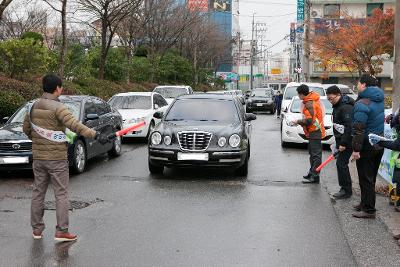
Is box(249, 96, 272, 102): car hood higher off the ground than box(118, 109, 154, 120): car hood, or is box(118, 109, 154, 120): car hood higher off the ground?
box(118, 109, 154, 120): car hood

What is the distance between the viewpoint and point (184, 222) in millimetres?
6750

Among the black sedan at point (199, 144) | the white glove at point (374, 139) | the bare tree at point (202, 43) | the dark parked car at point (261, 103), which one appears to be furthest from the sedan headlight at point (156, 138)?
the bare tree at point (202, 43)

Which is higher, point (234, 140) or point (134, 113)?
point (134, 113)

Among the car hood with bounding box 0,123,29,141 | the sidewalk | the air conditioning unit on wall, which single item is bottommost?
the sidewalk

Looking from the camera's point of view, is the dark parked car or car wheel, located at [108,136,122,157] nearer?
car wheel, located at [108,136,122,157]

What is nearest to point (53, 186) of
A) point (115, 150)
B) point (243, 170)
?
point (243, 170)

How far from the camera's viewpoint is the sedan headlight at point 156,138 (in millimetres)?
9703

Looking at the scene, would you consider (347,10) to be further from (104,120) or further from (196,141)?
(196,141)

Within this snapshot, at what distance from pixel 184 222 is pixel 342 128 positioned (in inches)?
111

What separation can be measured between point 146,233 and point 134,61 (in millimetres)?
32973

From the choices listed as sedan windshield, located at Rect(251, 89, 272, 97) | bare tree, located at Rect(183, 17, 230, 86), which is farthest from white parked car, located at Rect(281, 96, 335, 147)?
bare tree, located at Rect(183, 17, 230, 86)

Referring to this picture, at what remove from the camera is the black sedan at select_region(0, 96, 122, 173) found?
9508 millimetres

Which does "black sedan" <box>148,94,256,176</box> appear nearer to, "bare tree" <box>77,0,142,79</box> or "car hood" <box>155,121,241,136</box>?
"car hood" <box>155,121,241,136</box>

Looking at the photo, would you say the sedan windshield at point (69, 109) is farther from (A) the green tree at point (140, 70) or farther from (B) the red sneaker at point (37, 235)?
(A) the green tree at point (140, 70)
